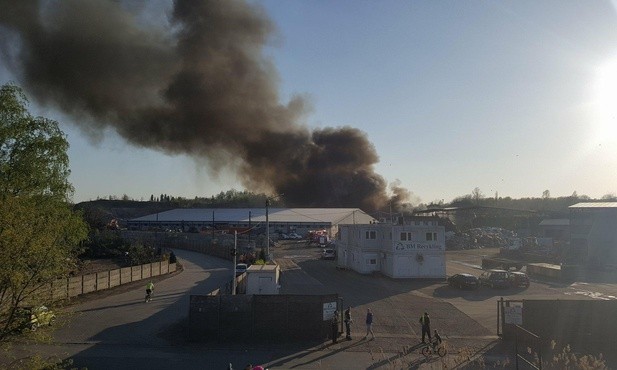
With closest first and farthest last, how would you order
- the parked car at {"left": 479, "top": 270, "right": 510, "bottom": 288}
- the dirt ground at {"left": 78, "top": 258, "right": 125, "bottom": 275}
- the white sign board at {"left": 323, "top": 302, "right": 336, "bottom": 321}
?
the white sign board at {"left": 323, "top": 302, "right": 336, "bottom": 321} < the parked car at {"left": 479, "top": 270, "right": 510, "bottom": 288} < the dirt ground at {"left": 78, "top": 258, "right": 125, "bottom": 275}

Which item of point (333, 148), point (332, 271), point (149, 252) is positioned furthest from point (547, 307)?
point (333, 148)

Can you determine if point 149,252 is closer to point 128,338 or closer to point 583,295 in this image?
point 128,338

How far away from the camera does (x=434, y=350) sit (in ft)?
55.5

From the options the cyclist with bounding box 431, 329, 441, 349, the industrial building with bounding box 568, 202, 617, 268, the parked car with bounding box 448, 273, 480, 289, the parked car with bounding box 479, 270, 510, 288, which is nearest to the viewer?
the cyclist with bounding box 431, 329, 441, 349

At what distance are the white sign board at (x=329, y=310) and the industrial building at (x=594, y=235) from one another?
35.7 m

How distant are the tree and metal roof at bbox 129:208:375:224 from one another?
68.9 metres

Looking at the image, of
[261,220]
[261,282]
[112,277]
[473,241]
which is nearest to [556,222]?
[473,241]

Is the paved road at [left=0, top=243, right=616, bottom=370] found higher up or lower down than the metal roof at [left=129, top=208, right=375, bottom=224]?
lower down

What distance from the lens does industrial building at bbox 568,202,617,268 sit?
47.2 metres

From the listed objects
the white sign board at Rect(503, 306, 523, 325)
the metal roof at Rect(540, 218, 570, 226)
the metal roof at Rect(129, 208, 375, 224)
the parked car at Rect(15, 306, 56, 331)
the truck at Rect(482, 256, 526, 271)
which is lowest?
the truck at Rect(482, 256, 526, 271)

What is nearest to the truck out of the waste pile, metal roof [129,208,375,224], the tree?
the waste pile

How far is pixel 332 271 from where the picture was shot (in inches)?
1641

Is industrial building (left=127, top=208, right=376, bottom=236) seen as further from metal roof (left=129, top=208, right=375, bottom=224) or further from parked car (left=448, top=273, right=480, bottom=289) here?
parked car (left=448, top=273, right=480, bottom=289)

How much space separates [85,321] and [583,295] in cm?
2574
